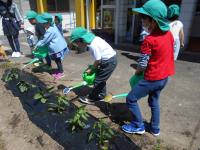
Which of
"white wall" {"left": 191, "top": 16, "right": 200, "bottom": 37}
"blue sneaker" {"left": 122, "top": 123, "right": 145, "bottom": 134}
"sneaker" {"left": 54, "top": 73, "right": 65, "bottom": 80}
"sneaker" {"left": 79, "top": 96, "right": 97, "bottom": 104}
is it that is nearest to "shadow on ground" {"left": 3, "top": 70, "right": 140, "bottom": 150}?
"blue sneaker" {"left": 122, "top": 123, "right": 145, "bottom": 134}

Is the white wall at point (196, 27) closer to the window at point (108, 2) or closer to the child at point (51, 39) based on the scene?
the window at point (108, 2)

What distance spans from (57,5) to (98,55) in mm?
11162

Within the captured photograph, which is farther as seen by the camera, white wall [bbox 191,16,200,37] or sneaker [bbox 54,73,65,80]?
white wall [bbox 191,16,200,37]

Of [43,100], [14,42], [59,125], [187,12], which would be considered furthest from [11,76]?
[187,12]

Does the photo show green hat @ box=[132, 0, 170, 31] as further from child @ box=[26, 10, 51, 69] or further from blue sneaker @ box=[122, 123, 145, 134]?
child @ box=[26, 10, 51, 69]

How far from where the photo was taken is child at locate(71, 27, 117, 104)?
3.44m

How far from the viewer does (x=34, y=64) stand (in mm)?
6215

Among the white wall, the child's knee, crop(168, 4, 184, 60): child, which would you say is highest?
crop(168, 4, 184, 60): child

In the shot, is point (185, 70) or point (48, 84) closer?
point (48, 84)

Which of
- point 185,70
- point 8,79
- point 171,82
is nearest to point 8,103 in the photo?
point 8,79

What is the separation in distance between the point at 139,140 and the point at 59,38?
293 cm

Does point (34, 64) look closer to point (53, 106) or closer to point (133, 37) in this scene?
point (53, 106)

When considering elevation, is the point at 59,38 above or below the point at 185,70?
above

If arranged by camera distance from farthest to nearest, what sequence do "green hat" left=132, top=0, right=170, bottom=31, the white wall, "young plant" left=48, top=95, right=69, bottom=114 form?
the white wall < "young plant" left=48, top=95, right=69, bottom=114 < "green hat" left=132, top=0, right=170, bottom=31
